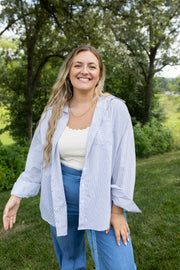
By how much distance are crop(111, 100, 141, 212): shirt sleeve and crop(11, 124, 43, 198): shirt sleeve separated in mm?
625

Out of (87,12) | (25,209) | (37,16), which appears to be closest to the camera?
(25,209)

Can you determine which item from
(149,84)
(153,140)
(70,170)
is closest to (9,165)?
(70,170)

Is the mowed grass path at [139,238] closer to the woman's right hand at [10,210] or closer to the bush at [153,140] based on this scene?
the woman's right hand at [10,210]

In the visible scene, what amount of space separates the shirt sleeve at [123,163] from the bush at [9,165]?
18.5 ft

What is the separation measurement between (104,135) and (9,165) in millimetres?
6039

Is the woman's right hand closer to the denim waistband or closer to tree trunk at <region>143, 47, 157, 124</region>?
the denim waistband

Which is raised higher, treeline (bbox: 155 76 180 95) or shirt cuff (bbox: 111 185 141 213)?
treeline (bbox: 155 76 180 95)

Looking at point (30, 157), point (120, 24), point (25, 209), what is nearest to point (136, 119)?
point (120, 24)

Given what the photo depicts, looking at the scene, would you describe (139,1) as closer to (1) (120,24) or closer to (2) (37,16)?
(1) (120,24)

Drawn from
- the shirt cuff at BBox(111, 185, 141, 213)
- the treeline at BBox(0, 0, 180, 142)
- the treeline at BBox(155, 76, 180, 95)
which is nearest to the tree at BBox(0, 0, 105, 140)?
the treeline at BBox(0, 0, 180, 142)

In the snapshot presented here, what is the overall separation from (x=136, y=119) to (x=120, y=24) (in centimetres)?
894

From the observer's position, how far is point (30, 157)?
6.25 ft

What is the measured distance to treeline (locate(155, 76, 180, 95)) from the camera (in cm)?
1959

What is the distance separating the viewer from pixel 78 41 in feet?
31.5
